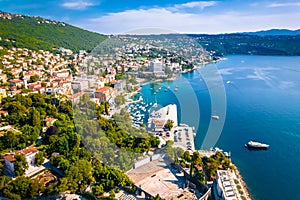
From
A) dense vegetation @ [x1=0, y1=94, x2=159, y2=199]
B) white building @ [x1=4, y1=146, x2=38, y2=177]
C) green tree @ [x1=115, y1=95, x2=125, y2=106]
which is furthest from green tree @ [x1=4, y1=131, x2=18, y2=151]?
green tree @ [x1=115, y1=95, x2=125, y2=106]

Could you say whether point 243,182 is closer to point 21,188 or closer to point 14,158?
point 21,188

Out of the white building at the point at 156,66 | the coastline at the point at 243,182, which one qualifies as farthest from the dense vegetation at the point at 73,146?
the white building at the point at 156,66

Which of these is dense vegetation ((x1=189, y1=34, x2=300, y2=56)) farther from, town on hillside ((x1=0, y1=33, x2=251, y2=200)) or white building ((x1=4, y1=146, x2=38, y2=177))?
white building ((x1=4, y1=146, x2=38, y2=177))

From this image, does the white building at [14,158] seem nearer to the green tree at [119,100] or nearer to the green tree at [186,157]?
the green tree at [186,157]

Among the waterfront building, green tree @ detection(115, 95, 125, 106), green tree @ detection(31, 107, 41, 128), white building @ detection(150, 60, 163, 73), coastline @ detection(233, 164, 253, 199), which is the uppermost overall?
white building @ detection(150, 60, 163, 73)

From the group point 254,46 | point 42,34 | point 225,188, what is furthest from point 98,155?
point 254,46
